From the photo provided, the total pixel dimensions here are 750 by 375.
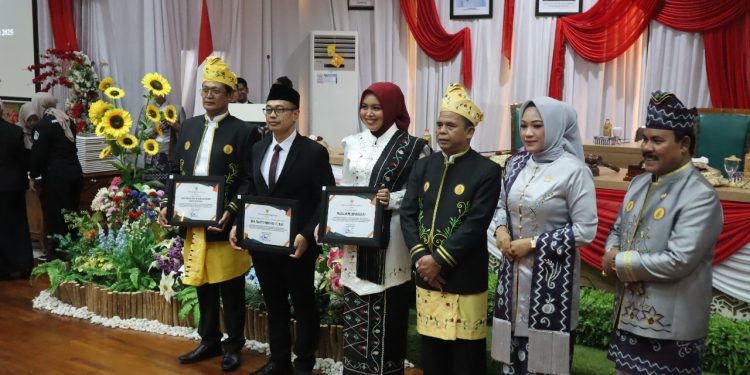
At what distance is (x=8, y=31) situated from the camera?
8078mm

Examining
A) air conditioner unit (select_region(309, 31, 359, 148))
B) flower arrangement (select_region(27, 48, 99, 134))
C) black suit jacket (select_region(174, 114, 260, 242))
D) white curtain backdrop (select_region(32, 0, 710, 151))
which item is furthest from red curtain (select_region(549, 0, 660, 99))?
flower arrangement (select_region(27, 48, 99, 134))

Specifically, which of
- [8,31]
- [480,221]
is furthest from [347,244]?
[8,31]

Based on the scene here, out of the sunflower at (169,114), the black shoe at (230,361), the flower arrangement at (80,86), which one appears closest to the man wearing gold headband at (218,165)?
the black shoe at (230,361)

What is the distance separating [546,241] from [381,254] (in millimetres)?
714

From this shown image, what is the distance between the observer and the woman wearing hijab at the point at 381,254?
2930 millimetres

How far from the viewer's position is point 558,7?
6840 mm

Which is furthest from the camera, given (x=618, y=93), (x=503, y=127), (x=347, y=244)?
(x=503, y=127)

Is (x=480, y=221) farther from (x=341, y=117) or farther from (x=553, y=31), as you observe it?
(x=341, y=117)

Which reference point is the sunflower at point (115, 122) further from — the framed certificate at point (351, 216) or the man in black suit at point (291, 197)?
the framed certificate at point (351, 216)

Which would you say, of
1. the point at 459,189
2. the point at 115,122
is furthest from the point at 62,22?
the point at 459,189

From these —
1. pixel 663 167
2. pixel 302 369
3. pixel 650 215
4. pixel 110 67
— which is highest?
pixel 110 67

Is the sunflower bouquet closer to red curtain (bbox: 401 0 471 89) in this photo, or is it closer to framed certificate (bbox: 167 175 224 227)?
framed certificate (bbox: 167 175 224 227)

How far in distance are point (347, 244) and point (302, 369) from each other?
82 centimetres

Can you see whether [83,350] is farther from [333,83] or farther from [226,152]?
[333,83]
